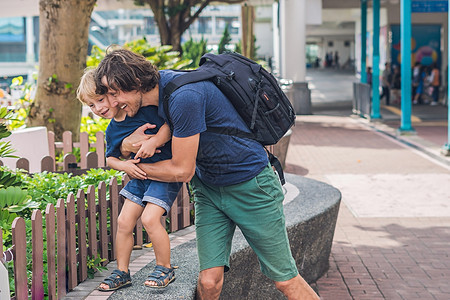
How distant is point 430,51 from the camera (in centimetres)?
2503

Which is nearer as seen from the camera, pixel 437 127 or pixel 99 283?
pixel 99 283

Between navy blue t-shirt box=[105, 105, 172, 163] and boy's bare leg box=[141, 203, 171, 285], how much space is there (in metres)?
0.25

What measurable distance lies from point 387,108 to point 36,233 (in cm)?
1954

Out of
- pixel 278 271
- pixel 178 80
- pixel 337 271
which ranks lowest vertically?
pixel 337 271

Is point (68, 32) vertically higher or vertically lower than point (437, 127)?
higher

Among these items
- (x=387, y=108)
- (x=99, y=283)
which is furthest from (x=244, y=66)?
(x=387, y=108)

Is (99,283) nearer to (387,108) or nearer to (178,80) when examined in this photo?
(178,80)

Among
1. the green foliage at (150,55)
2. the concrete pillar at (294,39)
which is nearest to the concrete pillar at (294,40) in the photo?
the concrete pillar at (294,39)

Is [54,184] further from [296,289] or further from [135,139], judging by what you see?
[296,289]

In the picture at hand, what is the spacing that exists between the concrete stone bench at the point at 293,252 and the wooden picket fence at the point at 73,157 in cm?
160

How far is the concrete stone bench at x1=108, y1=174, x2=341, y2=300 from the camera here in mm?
3494

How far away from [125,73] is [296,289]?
4.18ft

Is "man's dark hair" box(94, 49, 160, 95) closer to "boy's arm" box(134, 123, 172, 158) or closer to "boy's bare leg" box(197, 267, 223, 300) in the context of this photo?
"boy's arm" box(134, 123, 172, 158)

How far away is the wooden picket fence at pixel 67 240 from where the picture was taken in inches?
120
